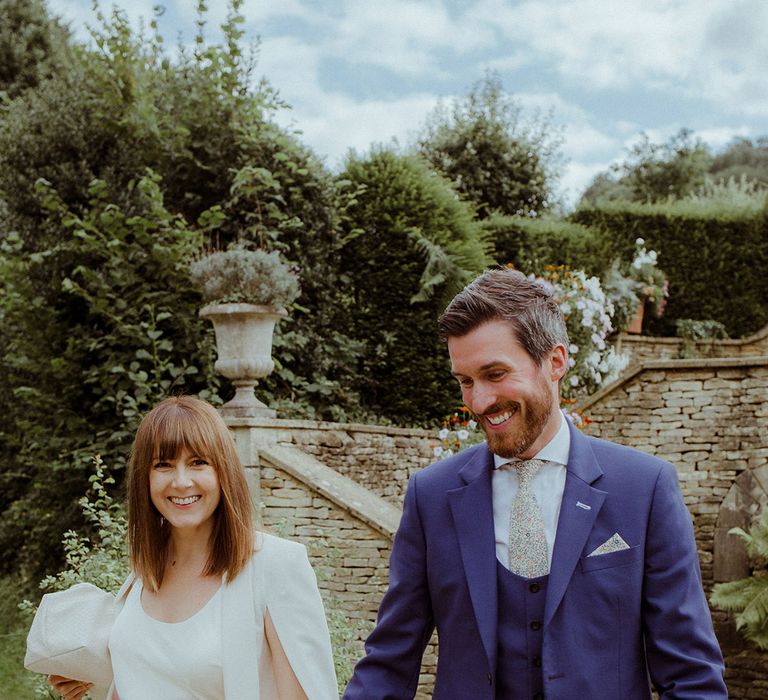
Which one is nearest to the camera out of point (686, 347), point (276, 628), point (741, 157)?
point (276, 628)

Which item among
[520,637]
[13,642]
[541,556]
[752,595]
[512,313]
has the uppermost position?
[512,313]

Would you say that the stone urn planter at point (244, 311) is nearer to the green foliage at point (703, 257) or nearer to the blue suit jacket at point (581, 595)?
the blue suit jacket at point (581, 595)

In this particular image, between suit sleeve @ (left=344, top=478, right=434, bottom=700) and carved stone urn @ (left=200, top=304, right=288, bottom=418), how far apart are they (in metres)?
5.24

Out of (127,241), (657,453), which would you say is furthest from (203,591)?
(657,453)

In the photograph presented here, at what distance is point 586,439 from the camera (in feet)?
6.49

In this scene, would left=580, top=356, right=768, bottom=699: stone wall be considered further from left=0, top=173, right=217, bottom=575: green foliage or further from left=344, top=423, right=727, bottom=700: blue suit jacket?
left=344, top=423, right=727, bottom=700: blue suit jacket

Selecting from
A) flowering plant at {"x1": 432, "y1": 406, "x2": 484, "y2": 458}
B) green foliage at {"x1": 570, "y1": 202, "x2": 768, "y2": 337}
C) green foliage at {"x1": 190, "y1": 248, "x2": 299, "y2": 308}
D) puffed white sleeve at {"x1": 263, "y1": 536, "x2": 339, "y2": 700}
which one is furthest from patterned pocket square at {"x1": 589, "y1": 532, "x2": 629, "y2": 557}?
green foliage at {"x1": 570, "y1": 202, "x2": 768, "y2": 337}

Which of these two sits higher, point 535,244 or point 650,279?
point 535,244

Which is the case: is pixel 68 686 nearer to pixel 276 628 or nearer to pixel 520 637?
pixel 276 628

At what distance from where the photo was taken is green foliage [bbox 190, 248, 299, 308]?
7.25 m

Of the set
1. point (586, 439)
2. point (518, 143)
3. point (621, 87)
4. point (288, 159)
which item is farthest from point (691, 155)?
point (586, 439)

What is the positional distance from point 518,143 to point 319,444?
10.1 meters

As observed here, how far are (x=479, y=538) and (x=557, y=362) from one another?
0.37 meters

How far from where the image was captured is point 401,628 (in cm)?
199
